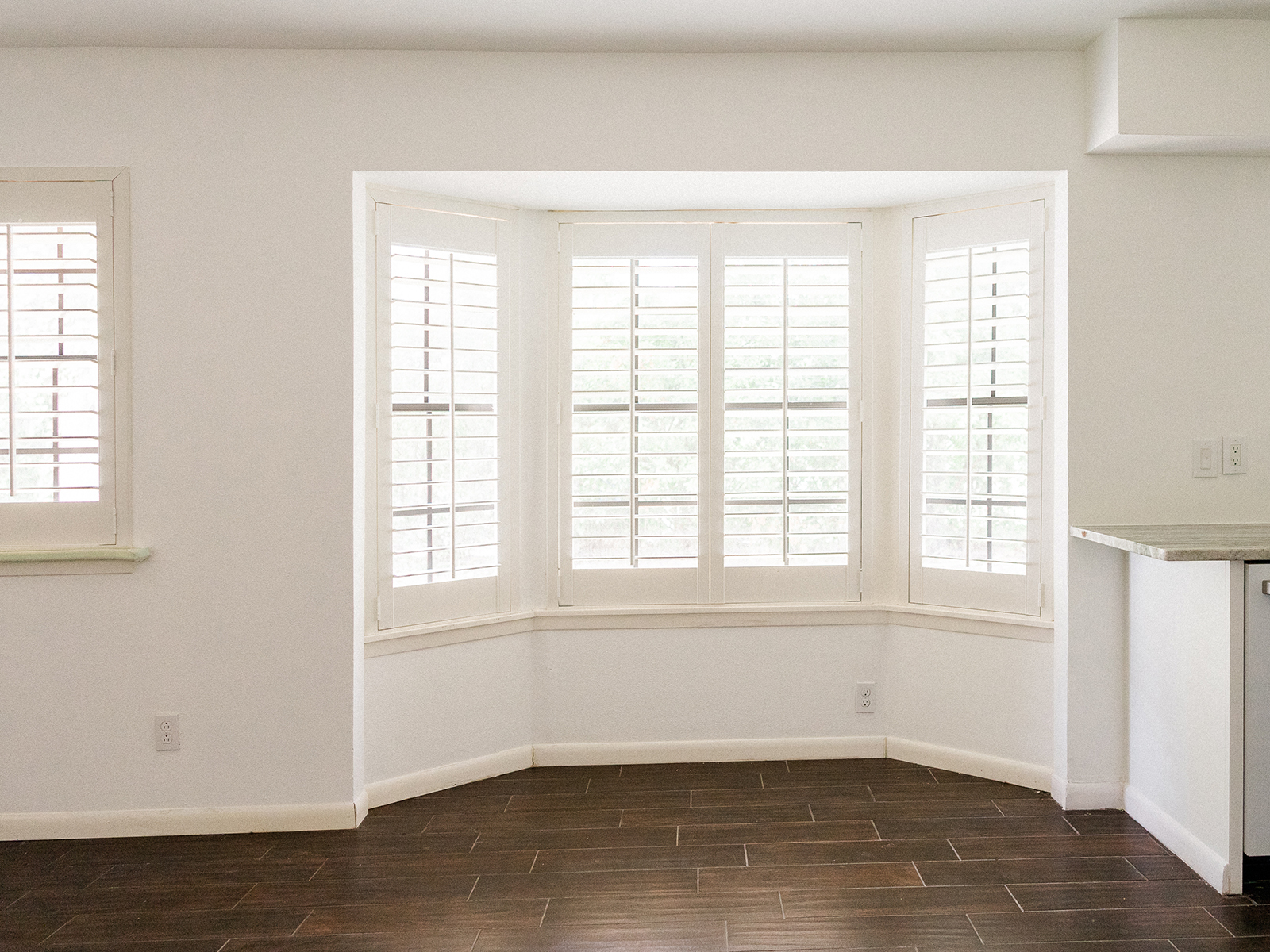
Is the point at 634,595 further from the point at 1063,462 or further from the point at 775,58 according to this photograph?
the point at 775,58

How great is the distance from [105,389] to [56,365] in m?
0.16

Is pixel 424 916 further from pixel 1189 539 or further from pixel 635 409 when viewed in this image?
pixel 1189 539

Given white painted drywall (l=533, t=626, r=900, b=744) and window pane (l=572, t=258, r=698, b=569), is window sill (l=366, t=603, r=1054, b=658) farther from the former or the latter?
window pane (l=572, t=258, r=698, b=569)

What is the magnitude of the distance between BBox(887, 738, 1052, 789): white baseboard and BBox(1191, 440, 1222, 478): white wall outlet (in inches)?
44.6

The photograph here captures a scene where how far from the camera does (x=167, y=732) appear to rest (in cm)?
287

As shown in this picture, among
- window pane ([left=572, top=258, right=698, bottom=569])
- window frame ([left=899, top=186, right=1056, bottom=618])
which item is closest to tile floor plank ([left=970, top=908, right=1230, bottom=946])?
window frame ([left=899, top=186, right=1056, bottom=618])

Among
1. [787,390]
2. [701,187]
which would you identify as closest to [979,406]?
[787,390]

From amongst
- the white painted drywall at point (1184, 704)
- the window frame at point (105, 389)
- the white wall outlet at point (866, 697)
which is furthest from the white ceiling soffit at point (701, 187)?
the white wall outlet at point (866, 697)

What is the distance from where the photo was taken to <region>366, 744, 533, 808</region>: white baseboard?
10.1 ft

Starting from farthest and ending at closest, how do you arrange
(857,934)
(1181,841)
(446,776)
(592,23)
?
(446,776)
(592,23)
(1181,841)
(857,934)

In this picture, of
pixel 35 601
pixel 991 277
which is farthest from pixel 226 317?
pixel 991 277

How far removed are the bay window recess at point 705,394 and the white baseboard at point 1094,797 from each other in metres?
1.15

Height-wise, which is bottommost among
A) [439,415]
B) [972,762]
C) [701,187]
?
[972,762]

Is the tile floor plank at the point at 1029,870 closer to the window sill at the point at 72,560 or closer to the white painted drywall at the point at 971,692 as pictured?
the white painted drywall at the point at 971,692
